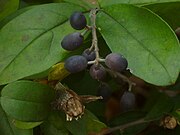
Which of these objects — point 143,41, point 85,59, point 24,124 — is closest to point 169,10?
point 143,41

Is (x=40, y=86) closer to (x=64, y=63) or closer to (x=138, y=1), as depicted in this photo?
(x=64, y=63)

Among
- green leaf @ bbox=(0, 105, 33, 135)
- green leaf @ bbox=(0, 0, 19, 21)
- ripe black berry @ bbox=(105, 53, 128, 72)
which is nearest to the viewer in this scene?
ripe black berry @ bbox=(105, 53, 128, 72)

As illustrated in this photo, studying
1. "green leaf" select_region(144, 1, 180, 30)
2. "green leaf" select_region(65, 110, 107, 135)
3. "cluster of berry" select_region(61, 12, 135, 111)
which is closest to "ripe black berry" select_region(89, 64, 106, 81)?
"cluster of berry" select_region(61, 12, 135, 111)

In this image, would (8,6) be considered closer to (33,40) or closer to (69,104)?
(33,40)

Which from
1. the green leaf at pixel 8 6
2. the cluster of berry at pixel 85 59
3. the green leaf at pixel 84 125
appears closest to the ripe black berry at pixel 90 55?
the cluster of berry at pixel 85 59

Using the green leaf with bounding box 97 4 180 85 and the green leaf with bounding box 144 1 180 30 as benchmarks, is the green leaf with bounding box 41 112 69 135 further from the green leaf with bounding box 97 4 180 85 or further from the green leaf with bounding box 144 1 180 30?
the green leaf with bounding box 144 1 180 30

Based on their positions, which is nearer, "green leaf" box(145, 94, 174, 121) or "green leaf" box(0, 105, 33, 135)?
"green leaf" box(0, 105, 33, 135)

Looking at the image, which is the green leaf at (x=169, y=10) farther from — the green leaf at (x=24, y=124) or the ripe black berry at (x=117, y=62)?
the green leaf at (x=24, y=124)
